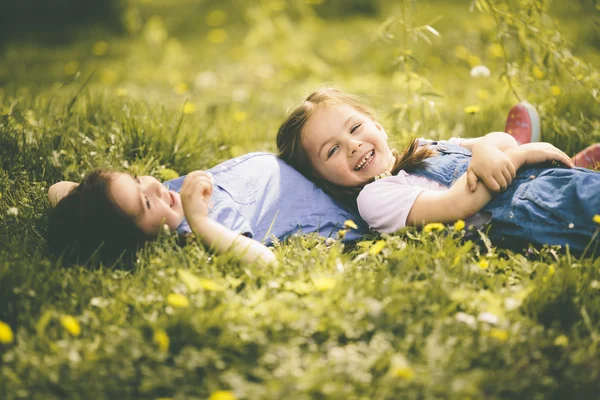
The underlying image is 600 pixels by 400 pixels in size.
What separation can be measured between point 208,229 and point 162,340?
24.7 inches

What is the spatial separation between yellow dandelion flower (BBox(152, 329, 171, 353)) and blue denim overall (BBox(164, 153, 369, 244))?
0.67 meters

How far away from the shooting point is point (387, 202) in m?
2.23

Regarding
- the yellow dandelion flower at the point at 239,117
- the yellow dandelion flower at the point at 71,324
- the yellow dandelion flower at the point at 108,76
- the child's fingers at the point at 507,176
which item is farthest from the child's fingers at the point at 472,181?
the yellow dandelion flower at the point at 108,76

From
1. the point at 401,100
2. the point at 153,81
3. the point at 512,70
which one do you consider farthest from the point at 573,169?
the point at 153,81

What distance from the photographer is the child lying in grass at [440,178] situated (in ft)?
6.85

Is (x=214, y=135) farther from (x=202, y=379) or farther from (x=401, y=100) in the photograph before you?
(x=202, y=379)

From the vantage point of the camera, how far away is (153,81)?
17.1 feet

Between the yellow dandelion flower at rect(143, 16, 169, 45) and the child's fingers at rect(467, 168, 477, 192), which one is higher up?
the child's fingers at rect(467, 168, 477, 192)

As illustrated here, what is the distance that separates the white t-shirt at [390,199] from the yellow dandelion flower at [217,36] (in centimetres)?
452

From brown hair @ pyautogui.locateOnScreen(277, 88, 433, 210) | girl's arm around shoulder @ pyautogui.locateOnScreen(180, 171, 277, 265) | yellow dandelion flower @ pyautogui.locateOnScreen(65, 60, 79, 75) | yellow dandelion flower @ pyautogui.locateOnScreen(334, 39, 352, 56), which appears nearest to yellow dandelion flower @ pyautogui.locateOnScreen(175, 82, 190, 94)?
yellow dandelion flower @ pyautogui.locateOnScreen(65, 60, 79, 75)

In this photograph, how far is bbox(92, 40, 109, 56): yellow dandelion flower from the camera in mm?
5965

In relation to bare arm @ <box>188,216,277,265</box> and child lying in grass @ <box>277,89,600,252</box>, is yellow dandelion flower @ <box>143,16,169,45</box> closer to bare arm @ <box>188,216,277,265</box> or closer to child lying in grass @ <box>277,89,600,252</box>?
child lying in grass @ <box>277,89,600,252</box>

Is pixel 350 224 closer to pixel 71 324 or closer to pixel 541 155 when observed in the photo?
pixel 541 155

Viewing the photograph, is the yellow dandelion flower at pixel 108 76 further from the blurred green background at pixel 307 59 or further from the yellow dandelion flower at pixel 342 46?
the yellow dandelion flower at pixel 342 46
